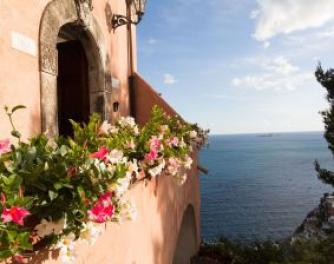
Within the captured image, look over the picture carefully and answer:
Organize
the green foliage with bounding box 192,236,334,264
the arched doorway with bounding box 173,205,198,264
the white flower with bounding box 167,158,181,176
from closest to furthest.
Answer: the white flower with bounding box 167,158,181,176 < the arched doorway with bounding box 173,205,198,264 < the green foliage with bounding box 192,236,334,264

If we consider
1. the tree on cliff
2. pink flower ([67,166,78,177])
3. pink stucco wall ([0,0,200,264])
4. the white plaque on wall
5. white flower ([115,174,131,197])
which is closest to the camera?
pink flower ([67,166,78,177])

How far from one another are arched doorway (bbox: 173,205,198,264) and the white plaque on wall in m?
5.70

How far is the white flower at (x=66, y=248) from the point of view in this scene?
180 cm

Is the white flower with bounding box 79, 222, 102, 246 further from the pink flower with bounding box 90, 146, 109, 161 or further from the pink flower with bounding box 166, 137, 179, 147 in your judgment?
the pink flower with bounding box 166, 137, 179, 147

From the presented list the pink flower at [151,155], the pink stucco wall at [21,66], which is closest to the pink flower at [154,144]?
the pink flower at [151,155]

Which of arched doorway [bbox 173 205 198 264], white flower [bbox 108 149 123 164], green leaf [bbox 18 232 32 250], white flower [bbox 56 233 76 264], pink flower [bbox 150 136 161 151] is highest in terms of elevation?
pink flower [bbox 150 136 161 151]

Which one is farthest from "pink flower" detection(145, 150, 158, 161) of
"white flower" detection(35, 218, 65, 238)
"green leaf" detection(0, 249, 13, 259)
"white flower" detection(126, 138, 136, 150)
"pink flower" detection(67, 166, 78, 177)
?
"green leaf" detection(0, 249, 13, 259)

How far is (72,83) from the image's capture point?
6.28m

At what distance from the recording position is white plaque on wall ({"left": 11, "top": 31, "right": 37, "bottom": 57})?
3.79m

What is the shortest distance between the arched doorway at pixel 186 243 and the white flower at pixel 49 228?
22.8 feet

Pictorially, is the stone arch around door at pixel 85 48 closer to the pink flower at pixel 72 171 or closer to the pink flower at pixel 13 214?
the pink flower at pixel 72 171

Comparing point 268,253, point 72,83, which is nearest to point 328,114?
point 268,253

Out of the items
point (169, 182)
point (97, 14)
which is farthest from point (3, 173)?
point (97, 14)

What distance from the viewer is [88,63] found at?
19.3 feet
